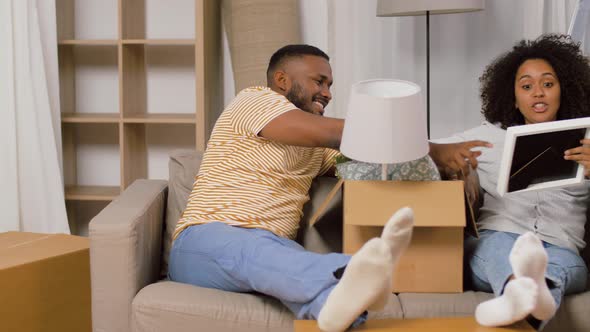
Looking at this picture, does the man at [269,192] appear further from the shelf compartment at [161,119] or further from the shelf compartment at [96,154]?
the shelf compartment at [96,154]

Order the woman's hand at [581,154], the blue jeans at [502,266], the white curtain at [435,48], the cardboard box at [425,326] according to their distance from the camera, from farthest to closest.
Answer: the white curtain at [435,48], the woman's hand at [581,154], the blue jeans at [502,266], the cardboard box at [425,326]

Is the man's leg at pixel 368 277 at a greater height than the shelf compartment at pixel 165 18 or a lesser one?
lesser

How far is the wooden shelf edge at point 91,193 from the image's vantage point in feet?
11.2

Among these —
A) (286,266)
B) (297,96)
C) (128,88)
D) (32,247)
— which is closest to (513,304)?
(286,266)

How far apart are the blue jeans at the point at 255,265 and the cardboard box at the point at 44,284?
463 millimetres

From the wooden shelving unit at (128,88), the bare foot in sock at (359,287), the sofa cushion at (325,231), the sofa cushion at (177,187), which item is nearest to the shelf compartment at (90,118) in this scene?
the wooden shelving unit at (128,88)

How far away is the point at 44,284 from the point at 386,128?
3.77 feet

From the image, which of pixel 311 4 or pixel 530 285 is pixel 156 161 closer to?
pixel 311 4

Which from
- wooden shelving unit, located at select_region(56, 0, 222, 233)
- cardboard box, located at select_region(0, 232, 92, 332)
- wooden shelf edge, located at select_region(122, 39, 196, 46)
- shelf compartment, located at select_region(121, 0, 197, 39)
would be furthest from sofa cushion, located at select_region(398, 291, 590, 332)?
shelf compartment, located at select_region(121, 0, 197, 39)

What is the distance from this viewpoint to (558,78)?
2.14m

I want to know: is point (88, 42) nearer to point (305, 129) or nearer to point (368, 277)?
point (305, 129)

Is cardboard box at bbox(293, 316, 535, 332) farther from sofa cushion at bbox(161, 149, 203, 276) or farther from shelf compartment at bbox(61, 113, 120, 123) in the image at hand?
shelf compartment at bbox(61, 113, 120, 123)

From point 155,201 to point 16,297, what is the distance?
0.46m

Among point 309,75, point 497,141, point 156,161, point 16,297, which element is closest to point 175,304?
point 16,297
